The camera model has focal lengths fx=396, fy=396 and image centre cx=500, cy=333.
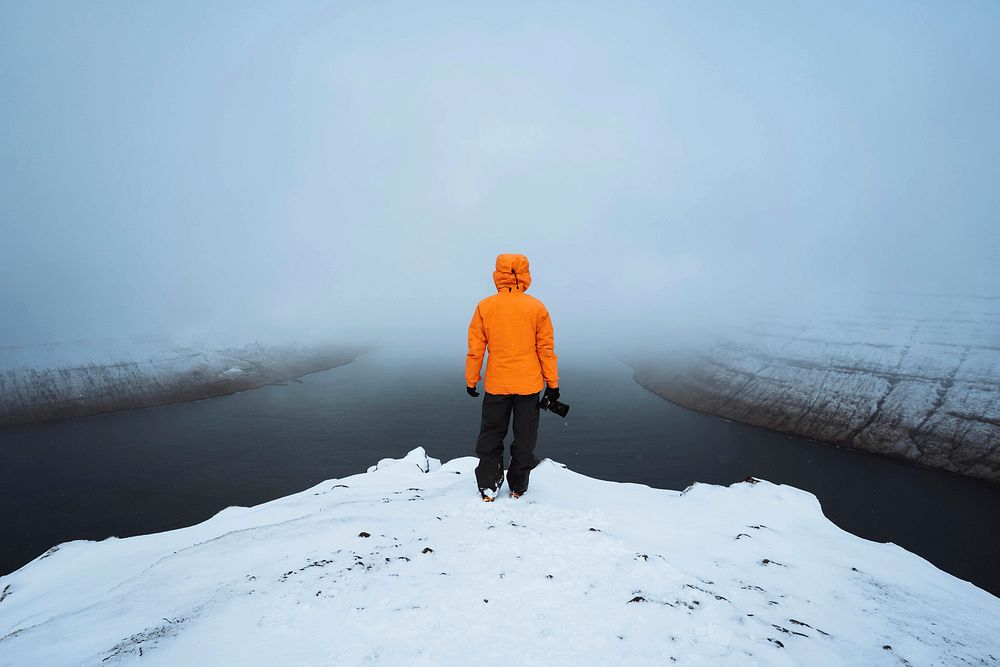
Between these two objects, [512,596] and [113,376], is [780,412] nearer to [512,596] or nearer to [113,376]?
[512,596]

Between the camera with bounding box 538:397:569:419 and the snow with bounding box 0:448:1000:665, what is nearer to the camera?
the snow with bounding box 0:448:1000:665

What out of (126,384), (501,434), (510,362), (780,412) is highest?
(510,362)

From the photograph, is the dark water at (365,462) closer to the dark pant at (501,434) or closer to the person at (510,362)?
the dark pant at (501,434)

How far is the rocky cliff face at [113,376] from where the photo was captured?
149ft

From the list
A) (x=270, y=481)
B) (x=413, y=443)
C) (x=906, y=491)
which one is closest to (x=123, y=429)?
(x=270, y=481)

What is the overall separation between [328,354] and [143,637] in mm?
89128

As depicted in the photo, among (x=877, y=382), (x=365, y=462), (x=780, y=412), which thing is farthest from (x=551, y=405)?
(x=877, y=382)

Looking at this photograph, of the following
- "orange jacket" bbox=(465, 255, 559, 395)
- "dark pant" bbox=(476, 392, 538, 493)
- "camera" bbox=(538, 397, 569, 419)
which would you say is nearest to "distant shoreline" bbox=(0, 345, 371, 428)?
"dark pant" bbox=(476, 392, 538, 493)

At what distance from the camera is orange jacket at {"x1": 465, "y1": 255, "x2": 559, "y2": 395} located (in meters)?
6.02

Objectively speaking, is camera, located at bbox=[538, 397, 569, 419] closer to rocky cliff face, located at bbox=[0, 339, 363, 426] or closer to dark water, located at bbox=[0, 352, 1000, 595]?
dark water, located at bbox=[0, 352, 1000, 595]

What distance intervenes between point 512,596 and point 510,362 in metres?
3.10

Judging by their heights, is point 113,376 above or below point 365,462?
above

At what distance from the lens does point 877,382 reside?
129 ft

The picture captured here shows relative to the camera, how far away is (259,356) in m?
68.5
